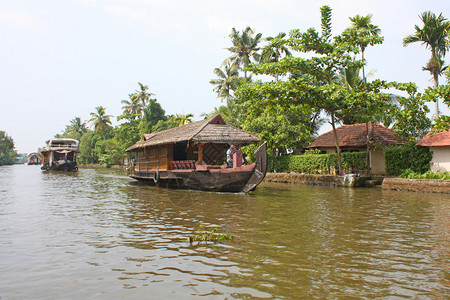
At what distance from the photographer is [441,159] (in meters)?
18.5

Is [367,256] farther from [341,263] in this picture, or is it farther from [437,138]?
[437,138]

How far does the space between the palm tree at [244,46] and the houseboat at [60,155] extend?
69.7 ft

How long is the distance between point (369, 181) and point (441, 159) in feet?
12.8

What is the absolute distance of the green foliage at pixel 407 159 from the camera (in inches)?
736

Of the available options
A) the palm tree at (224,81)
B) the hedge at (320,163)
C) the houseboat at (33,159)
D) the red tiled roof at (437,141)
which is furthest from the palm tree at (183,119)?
the houseboat at (33,159)

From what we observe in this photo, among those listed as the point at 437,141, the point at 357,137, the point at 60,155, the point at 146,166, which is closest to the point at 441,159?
the point at 437,141

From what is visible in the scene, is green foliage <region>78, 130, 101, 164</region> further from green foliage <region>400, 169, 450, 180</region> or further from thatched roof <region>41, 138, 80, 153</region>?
green foliage <region>400, 169, 450, 180</region>

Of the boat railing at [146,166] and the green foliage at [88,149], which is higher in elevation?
the green foliage at [88,149]

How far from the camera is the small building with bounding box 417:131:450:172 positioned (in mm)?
18172

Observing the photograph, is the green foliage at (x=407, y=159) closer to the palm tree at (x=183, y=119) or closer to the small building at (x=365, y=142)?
the small building at (x=365, y=142)

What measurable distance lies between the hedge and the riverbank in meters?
1.36

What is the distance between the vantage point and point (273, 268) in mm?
4453

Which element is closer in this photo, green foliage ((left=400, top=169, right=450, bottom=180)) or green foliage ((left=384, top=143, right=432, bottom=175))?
green foliage ((left=400, top=169, right=450, bottom=180))

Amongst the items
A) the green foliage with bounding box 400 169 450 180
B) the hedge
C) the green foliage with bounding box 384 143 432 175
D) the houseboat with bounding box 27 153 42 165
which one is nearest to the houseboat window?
the hedge
